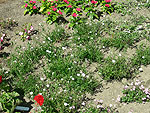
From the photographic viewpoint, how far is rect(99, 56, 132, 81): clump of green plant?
5.29 m

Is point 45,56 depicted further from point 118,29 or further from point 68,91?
point 118,29

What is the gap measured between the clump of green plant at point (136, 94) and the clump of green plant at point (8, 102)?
224 cm

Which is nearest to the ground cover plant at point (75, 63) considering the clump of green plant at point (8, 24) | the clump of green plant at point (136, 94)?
the clump of green plant at point (136, 94)

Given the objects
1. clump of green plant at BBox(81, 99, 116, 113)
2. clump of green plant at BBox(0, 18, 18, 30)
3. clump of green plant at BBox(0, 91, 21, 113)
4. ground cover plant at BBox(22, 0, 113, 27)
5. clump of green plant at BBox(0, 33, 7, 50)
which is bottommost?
clump of green plant at BBox(81, 99, 116, 113)

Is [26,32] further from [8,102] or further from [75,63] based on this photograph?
[8,102]

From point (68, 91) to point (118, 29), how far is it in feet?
8.83

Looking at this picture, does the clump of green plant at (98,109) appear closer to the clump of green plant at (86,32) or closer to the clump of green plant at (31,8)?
the clump of green plant at (86,32)

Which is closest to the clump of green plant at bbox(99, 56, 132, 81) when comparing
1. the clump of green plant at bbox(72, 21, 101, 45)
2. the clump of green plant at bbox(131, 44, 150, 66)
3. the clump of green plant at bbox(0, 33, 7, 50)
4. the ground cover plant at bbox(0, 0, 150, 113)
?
the ground cover plant at bbox(0, 0, 150, 113)

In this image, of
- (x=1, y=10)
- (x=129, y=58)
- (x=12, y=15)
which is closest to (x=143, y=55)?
(x=129, y=58)

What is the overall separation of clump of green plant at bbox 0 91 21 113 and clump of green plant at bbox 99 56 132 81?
199cm

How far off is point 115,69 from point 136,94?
82cm

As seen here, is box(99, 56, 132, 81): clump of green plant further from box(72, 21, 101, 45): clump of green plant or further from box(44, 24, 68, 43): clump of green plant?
box(44, 24, 68, 43): clump of green plant

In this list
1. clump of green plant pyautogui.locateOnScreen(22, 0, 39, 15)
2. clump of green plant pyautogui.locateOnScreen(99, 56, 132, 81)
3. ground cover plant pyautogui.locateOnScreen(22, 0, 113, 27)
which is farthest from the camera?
clump of green plant pyautogui.locateOnScreen(22, 0, 39, 15)

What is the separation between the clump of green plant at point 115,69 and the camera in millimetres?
5285
